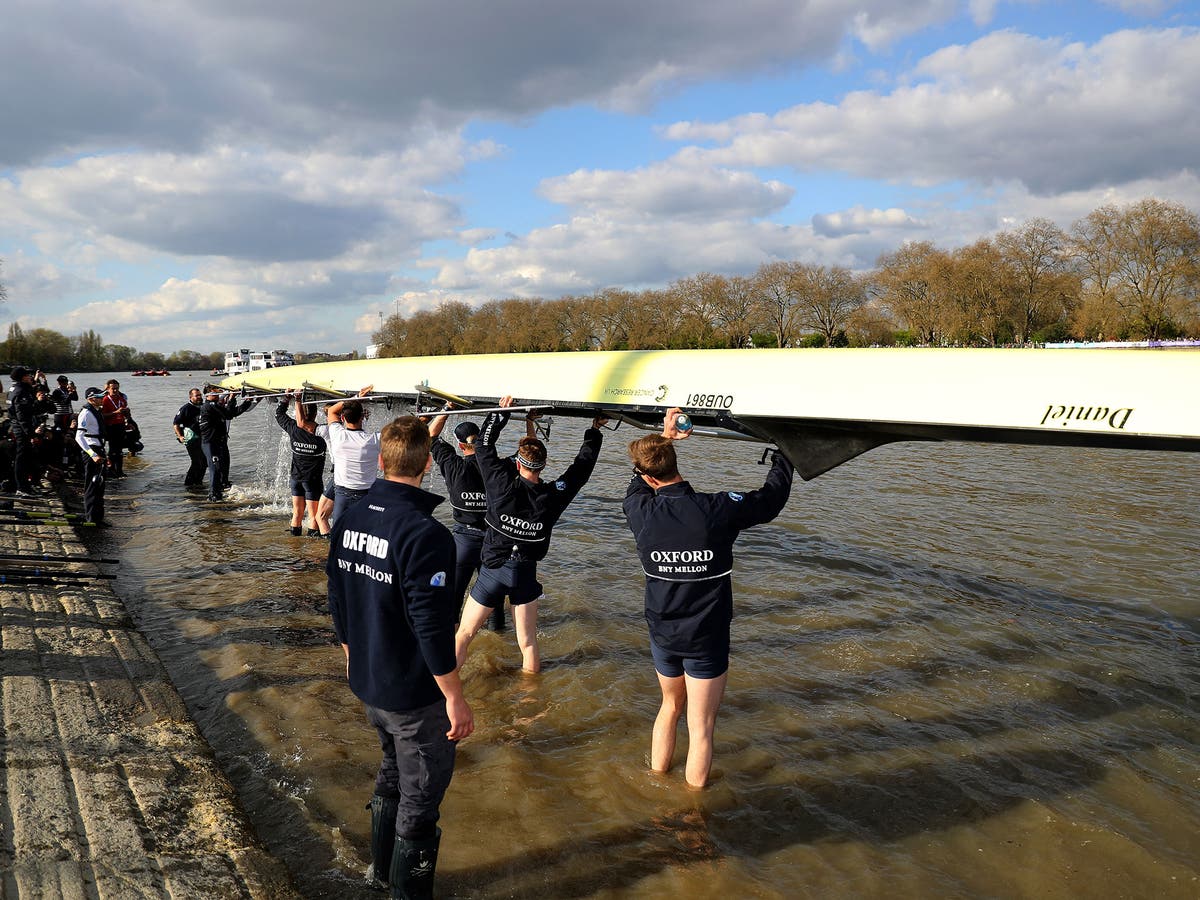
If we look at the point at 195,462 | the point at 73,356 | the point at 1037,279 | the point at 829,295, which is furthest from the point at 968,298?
the point at 73,356

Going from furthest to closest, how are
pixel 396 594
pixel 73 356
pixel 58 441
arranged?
pixel 73 356, pixel 58 441, pixel 396 594

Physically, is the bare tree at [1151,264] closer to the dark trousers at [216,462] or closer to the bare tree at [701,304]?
the bare tree at [701,304]

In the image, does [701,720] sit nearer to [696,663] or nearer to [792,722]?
[696,663]

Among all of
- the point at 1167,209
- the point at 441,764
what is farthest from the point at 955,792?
the point at 1167,209

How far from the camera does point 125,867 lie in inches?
118

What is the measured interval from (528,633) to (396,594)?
285cm

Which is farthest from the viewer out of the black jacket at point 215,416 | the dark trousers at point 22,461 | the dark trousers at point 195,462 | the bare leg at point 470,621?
the dark trousers at point 195,462

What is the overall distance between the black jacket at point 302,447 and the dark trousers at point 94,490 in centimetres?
267

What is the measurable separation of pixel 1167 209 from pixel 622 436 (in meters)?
42.4

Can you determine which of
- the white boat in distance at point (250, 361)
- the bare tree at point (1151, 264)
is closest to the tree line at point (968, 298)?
the bare tree at point (1151, 264)

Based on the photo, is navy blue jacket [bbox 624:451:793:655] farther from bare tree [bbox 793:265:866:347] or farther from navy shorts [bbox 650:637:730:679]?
bare tree [bbox 793:265:866:347]

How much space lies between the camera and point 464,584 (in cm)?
592

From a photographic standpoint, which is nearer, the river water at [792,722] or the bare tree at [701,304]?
the river water at [792,722]

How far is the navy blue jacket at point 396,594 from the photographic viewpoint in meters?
2.71
